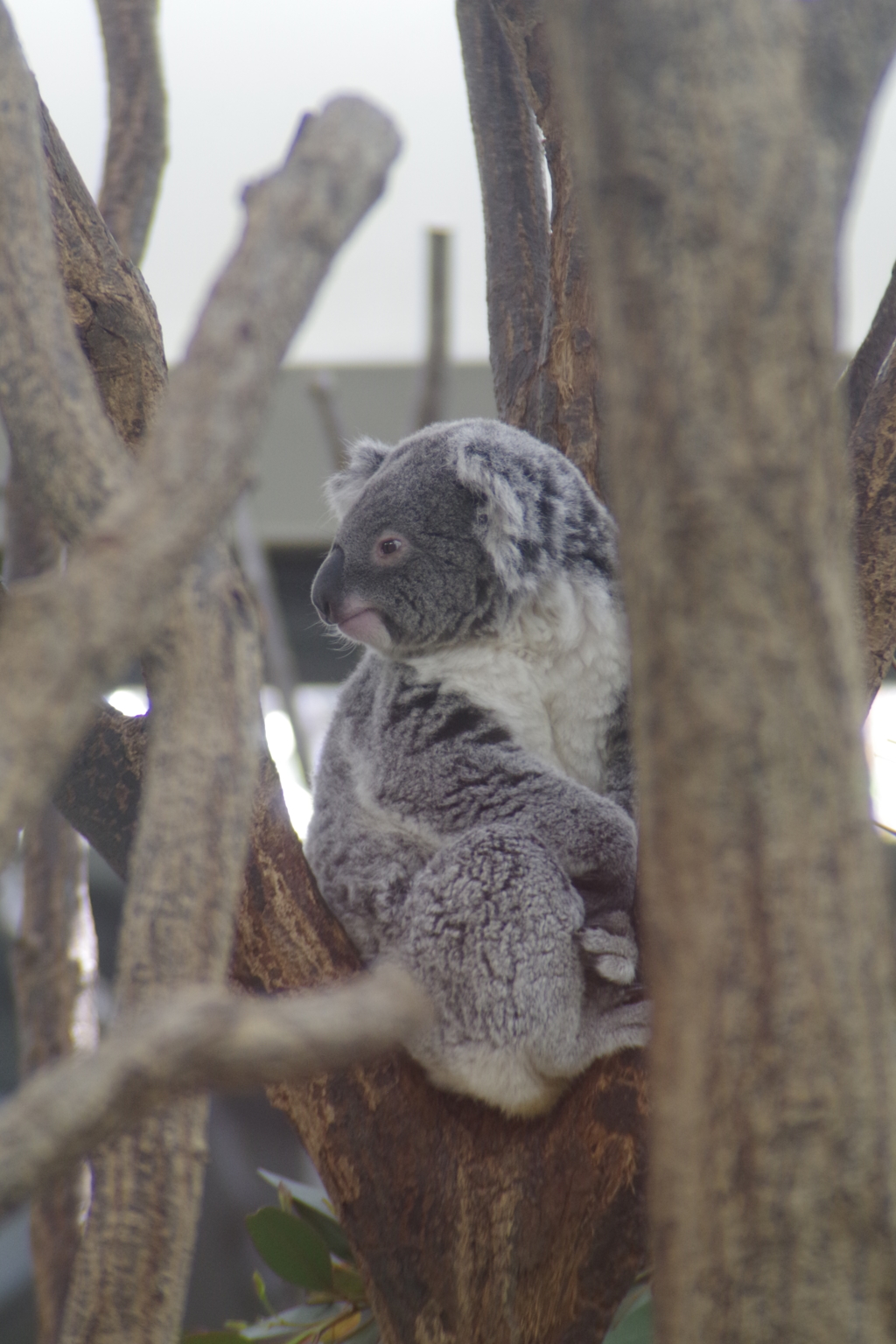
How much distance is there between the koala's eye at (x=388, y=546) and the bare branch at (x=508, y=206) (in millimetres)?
558

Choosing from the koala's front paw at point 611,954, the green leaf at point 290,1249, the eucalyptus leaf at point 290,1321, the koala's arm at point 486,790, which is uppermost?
the koala's arm at point 486,790

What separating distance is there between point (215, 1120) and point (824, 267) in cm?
482

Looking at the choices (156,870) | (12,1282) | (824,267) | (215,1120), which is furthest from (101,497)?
(12,1282)

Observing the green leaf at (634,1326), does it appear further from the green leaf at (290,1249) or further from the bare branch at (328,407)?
the bare branch at (328,407)

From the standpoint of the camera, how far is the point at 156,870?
0.82 meters

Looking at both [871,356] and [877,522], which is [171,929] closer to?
[877,522]

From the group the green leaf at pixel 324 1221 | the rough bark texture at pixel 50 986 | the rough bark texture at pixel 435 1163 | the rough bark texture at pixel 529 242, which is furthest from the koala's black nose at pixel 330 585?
the green leaf at pixel 324 1221

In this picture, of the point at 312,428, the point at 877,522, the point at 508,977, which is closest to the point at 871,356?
the point at 877,522

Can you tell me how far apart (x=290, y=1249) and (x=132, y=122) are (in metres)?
2.52

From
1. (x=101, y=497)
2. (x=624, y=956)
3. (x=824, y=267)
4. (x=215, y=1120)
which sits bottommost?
(x=215, y=1120)

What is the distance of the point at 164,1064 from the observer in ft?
1.97

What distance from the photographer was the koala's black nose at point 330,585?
216 centimetres

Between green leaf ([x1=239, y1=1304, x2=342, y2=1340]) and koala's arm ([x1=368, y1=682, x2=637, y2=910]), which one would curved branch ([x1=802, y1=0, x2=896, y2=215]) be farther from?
green leaf ([x1=239, y1=1304, x2=342, y2=1340])

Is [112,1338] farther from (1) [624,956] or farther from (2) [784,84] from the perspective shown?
(1) [624,956]
